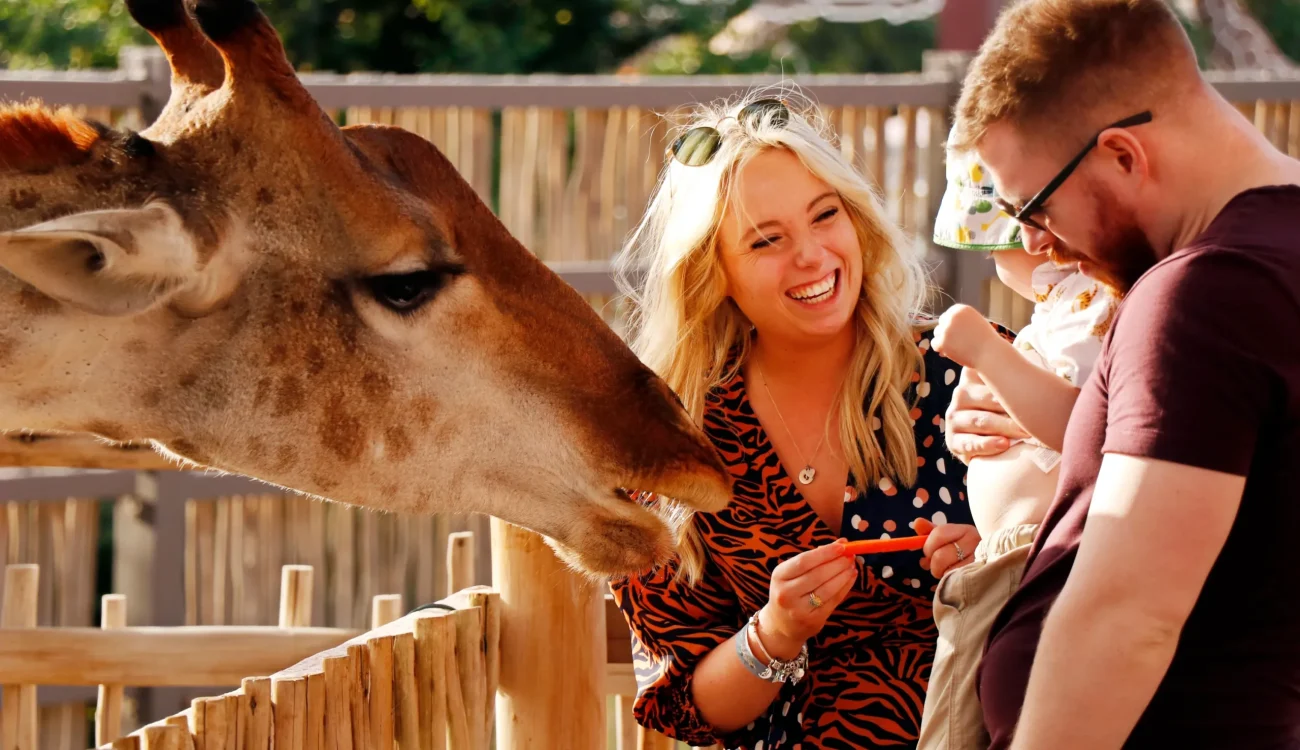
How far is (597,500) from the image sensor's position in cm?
267

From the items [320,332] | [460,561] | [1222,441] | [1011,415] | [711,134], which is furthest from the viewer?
[460,561]

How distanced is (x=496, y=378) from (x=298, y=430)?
0.37m

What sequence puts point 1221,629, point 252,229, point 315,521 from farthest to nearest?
point 315,521 < point 252,229 < point 1221,629

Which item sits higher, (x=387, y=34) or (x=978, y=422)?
(x=387, y=34)

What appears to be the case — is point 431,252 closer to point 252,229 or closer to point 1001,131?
point 252,229

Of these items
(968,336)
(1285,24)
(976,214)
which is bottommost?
(968,336)

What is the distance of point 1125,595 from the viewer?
1783mm

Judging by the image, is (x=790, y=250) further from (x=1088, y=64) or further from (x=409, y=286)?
(x=1088, y=64)

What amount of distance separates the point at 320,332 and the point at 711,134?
1116mm

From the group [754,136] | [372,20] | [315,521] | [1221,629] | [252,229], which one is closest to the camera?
[1221,629]

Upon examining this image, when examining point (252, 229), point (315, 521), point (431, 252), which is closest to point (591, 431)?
point (431, 252)

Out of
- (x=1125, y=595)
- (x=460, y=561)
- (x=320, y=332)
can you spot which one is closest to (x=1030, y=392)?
(x=1125, y=595)

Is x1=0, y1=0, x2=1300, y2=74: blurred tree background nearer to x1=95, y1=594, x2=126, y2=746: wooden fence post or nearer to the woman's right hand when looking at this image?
x1=95, y1=594, x2=126, y2=746: wooden fence post

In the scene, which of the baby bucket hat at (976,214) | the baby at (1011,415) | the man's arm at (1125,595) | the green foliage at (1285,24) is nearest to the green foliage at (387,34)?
the green foliage at (1285,24)
